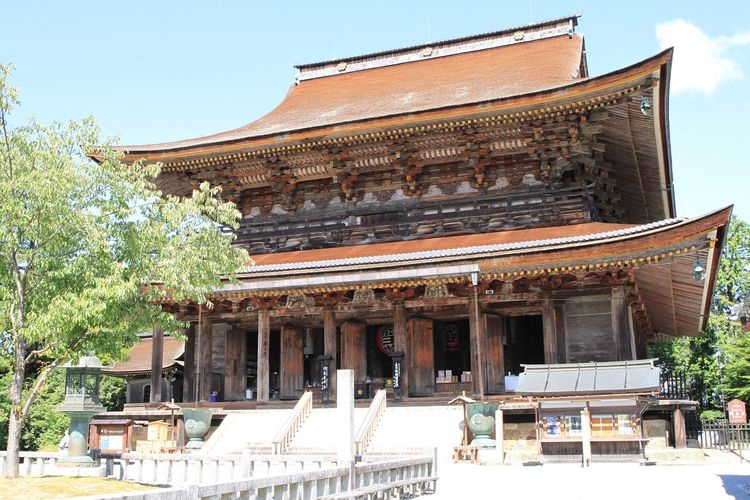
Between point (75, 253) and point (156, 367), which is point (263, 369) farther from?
point (75, 253)

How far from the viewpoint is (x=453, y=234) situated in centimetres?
2262

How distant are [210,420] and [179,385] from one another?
51.6 feet

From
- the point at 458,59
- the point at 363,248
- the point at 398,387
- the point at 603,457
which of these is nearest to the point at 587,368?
the point at 603,457

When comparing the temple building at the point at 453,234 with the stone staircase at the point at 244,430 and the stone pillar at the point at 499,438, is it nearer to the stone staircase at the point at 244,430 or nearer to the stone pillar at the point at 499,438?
the stone staircase at the point at 244,430

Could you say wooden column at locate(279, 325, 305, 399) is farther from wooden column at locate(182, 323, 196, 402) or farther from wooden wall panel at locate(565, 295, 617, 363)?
wooden wall panel at locate(565, 295, 617, 363)

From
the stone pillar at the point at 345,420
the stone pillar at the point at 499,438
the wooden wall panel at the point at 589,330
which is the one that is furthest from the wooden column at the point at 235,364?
the stone pillar at the point at 345,420

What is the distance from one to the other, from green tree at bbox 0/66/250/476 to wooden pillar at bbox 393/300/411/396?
662 cm

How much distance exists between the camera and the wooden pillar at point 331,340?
70.9 feet

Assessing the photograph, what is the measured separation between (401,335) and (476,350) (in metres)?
2.36

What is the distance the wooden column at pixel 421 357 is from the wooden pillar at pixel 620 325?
515cm

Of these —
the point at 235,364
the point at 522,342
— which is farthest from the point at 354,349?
the point at 522,342

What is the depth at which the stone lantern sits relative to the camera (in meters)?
16.6

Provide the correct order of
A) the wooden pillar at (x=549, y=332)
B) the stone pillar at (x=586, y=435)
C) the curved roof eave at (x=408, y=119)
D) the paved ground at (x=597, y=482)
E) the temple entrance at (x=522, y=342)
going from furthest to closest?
the temple entrance at (x=522, y=342) → the wooden pillar at (x=549, y=332) → the curved roof eave at (x=408, y=119) → the stone pillar at (x=586, y=435) → the paved ground at (x=597, y=482)

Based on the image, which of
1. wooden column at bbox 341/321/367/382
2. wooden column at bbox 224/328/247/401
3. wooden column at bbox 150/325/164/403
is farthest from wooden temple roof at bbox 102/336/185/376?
wooden column at bbox 341/321/367/382
